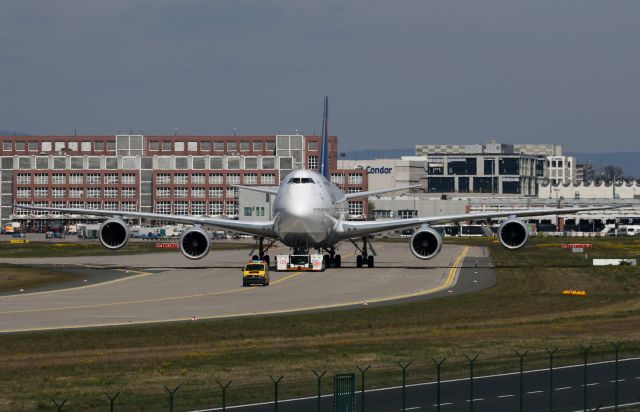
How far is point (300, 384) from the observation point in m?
36.1

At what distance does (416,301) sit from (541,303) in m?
Result: 6.42

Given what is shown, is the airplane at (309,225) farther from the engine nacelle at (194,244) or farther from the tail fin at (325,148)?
the tail fin at (325,148)

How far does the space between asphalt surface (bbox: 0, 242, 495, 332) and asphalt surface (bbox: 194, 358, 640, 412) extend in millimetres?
20845

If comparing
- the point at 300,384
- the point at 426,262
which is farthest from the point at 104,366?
the point at 426,262

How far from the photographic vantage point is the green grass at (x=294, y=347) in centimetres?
3569

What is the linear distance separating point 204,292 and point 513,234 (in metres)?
25.0

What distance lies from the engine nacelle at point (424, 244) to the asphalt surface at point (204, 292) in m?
1.54

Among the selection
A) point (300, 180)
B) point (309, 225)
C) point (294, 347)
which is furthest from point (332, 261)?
point (294, 347)

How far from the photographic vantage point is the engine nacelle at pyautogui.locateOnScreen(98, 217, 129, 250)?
86.8 meters

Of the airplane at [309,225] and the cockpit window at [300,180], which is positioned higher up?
the cockpit window at [300,180]

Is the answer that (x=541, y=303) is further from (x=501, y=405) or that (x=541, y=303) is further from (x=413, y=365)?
(x=501, y=405)

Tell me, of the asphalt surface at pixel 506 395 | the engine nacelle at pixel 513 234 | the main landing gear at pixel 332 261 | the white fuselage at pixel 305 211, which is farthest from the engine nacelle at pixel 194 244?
the asphalt surface at pixel 506 395

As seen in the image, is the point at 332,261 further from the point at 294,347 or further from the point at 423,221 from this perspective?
the point at 294,347

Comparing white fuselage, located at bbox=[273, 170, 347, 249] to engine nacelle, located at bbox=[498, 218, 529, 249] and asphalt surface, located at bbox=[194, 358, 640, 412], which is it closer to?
engine nacelle, located at bbox=[498, 218, 529, 249]
